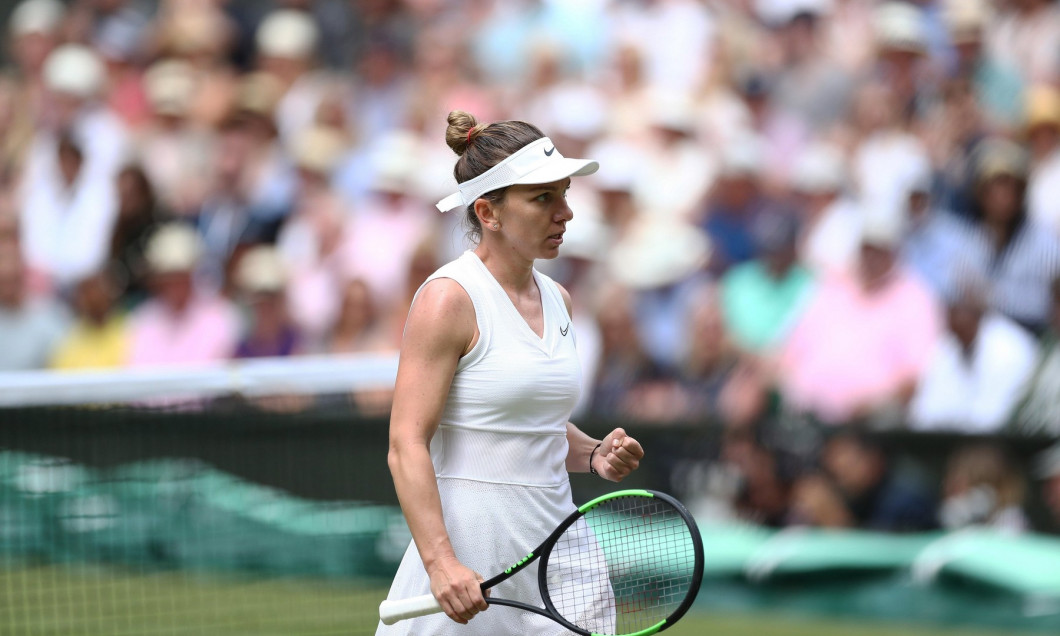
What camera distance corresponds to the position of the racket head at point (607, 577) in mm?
3172

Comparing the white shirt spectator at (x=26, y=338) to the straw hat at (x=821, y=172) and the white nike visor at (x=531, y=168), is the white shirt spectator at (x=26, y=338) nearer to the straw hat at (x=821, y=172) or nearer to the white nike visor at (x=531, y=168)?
the straw hat at (x=821, y=172)

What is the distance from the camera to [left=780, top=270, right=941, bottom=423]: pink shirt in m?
7.20

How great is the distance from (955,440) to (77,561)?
3896mm

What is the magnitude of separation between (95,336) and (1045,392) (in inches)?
229

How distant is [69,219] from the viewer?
1069 centimetres

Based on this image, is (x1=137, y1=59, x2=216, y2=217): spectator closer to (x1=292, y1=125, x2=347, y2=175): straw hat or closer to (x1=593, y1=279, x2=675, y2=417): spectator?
(x1=292, y1=125, x2=347, y2=175): straw hat

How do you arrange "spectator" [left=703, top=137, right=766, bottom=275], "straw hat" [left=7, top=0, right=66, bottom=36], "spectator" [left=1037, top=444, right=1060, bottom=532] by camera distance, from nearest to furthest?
"spectator" [left=1037, top=444, right=1060, bottom=532], "spectator" [left=703, top=137, right=766, bottom=275], "straw hat" [left=7, top=0, right=66, bottom=36]

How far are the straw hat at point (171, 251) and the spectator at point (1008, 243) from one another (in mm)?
4738

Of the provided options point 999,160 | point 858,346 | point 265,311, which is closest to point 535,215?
point 858,346

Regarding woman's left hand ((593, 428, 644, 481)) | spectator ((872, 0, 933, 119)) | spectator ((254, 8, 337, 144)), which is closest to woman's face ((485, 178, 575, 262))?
woman's left hand ((593, 428, 644, 481))

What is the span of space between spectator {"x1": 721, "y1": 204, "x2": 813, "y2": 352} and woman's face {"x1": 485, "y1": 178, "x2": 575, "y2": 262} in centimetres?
442

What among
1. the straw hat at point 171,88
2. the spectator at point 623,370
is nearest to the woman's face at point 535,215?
the spectator at point 623,370

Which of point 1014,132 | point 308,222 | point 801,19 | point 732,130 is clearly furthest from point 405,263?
point 1014,132

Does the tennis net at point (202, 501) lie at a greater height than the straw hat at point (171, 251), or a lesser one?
lesser
